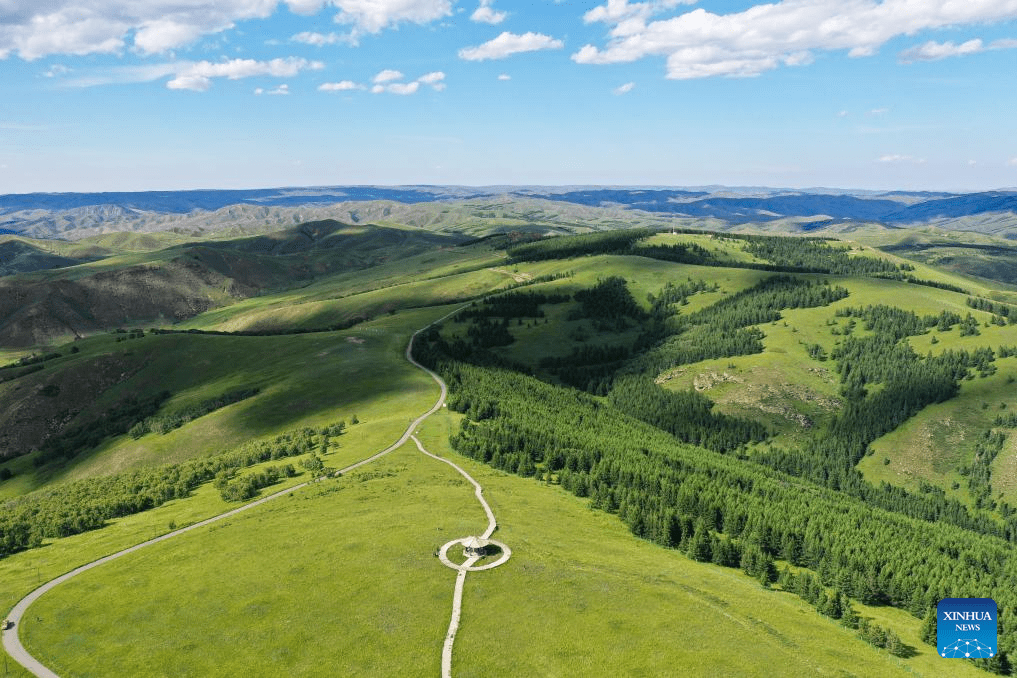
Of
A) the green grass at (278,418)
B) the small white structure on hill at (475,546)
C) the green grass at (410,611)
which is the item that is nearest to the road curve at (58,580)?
the green grass at (410,611)

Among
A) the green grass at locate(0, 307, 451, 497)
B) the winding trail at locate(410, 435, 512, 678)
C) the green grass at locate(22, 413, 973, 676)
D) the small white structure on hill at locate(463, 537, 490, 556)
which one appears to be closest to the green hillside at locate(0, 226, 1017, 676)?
the green grass at locate(22, 413, 973, 676)

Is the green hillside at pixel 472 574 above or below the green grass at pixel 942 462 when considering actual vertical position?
above

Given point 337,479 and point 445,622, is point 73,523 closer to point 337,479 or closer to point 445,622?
point 337,479

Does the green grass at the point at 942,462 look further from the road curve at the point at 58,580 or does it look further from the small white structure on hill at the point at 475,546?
the small white structure on hill at the point at 475,546

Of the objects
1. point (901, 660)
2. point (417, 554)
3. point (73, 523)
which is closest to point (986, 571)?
point (901, 660)

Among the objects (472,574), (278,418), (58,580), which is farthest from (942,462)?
(58,580)
